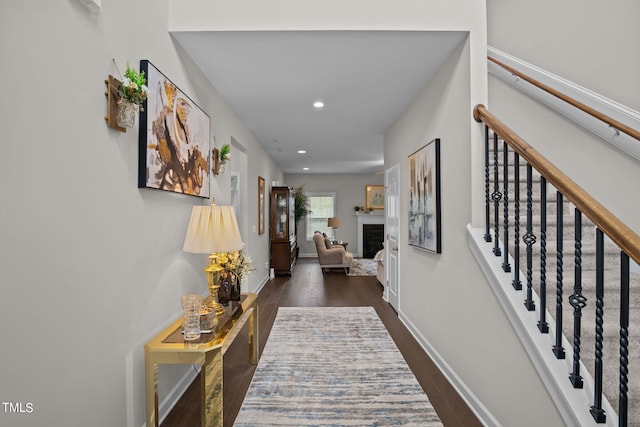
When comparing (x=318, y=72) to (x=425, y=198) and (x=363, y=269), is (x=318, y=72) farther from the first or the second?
(x=363, y=269)

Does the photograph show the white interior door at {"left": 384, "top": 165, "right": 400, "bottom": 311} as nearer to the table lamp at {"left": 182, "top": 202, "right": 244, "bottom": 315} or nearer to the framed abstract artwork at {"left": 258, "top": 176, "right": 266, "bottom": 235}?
the framed abstract artwork at {"left": 258, "top": 176, "right": 266, "bottom": 235}

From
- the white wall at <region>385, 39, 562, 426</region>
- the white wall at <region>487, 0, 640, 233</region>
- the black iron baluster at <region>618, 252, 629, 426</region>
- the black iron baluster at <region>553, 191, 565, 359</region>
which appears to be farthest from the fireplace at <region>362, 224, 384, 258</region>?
the black iron baluster at <region>618, 252, 629, 426</region>

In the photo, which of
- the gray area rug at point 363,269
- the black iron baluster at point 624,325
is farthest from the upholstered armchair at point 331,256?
the black iron baluster at point 624,325

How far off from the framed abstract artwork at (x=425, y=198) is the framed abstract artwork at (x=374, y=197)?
21.8ft

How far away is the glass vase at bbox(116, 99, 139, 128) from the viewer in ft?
5.07

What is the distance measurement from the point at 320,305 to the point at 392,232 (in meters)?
1.49

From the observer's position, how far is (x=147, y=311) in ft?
6.17

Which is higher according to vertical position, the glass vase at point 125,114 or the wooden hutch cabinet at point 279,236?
the glass vase at point 125,114

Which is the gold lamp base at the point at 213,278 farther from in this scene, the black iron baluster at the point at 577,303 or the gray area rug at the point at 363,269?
the gray area rug at the point at 363,269

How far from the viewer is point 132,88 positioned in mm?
1550

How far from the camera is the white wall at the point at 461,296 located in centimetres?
173

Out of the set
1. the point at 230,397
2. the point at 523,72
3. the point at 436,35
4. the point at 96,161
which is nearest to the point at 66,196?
the point at 96,161

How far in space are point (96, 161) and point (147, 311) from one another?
36.1 inches

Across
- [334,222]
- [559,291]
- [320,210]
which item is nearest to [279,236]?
[334,222]
